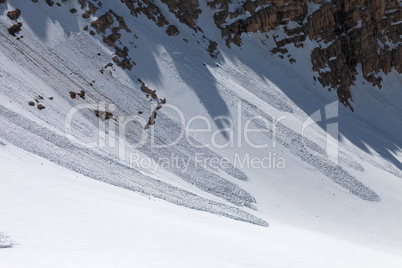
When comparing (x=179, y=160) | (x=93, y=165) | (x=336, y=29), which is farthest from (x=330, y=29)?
(x=93, y=165)

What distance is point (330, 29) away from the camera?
5184 centimetres

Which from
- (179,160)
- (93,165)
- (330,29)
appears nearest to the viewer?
(93,165)

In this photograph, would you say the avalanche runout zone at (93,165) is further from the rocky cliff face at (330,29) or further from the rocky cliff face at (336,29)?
the rocky cliff face at (336,29)

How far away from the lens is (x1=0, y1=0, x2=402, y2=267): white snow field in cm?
1376

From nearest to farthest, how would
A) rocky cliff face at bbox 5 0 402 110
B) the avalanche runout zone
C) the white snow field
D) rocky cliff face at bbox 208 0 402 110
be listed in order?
the white snow field → the avalanche runout zone → rocky cliff face at bbox 5 0 402 110 → rocky cliff face at bbox 208 0 402 110

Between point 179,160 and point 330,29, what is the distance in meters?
31.4

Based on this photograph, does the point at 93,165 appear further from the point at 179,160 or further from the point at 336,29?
the point at 336,29

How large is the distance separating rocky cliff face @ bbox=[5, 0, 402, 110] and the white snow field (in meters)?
2.21

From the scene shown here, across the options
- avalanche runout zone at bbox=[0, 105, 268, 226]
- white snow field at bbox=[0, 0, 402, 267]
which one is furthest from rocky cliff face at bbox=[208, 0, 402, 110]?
avalanche runout zone at bbox=[0, 105, 268, 226]

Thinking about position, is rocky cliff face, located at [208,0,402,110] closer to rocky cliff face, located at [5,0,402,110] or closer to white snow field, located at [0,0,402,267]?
rocky cliff face, located at [5,0,402,110]

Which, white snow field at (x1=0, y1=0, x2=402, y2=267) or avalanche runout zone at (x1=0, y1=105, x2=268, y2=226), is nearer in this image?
white snow field at (x1=0, y1=0, x2=402, y2=267)

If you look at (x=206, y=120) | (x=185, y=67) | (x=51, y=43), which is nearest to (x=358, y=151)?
(x=206, y=120)

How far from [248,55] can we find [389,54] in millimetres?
19017

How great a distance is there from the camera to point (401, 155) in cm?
4162
